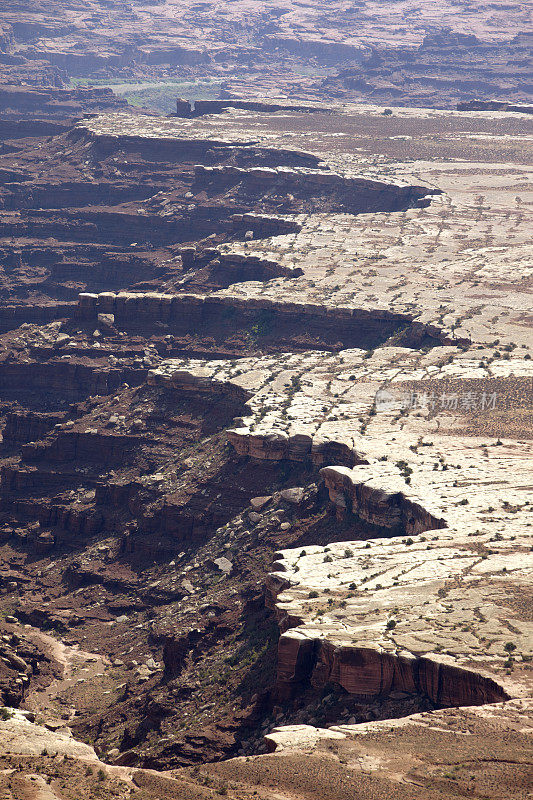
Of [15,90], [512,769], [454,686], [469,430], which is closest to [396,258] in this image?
[469,430]

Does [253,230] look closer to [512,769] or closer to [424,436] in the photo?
[424,436]

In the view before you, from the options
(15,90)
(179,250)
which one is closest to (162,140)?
(179,250)

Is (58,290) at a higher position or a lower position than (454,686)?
lower

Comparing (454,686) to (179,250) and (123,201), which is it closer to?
(179,250)

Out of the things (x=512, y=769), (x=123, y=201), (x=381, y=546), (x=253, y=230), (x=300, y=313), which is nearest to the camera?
(x=512, y=769)

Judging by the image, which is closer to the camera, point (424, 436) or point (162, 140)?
point (424, 436)

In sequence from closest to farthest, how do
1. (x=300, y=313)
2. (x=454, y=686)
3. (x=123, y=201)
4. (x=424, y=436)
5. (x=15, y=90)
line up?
1. (x=454, y=686)
2. (x=424, y=436)
3. (x=300, y=313)
4. (x=123, y=201)
5. (x=15, y=90)
